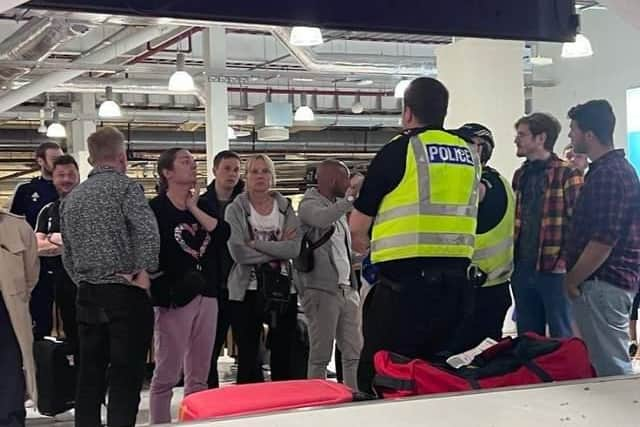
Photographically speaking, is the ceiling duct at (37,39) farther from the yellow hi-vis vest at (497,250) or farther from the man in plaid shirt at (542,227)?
the yellow hi-vis vest at (497,250)

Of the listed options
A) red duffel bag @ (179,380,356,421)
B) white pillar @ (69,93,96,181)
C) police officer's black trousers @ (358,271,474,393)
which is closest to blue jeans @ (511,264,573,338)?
police officer's black trousers @ (358,271,474,393)

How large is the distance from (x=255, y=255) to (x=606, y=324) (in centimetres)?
168

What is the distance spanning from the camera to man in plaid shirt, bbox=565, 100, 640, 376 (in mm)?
3123

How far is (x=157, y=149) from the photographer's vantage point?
1365 centimetres

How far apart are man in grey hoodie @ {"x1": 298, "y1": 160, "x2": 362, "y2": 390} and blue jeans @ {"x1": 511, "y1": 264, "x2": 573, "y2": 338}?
82cm

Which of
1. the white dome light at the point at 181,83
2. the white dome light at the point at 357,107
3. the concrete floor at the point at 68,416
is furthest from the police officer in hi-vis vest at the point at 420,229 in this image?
the white dome light at the point at 357,107

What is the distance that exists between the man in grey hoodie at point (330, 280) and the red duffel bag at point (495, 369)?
5.91 feet

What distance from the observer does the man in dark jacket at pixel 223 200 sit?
4.30 meters

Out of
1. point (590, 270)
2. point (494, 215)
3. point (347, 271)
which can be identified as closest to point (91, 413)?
point (347, 271)

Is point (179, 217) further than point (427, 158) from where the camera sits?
Yes

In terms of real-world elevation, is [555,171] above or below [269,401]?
above

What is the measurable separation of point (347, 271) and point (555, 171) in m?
1.10

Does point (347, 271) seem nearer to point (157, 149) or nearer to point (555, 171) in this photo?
point (555, 171)

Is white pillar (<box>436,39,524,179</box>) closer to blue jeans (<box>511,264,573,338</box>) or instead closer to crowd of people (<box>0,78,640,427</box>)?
crowd of people (<box>0,78,640,427</box>)
